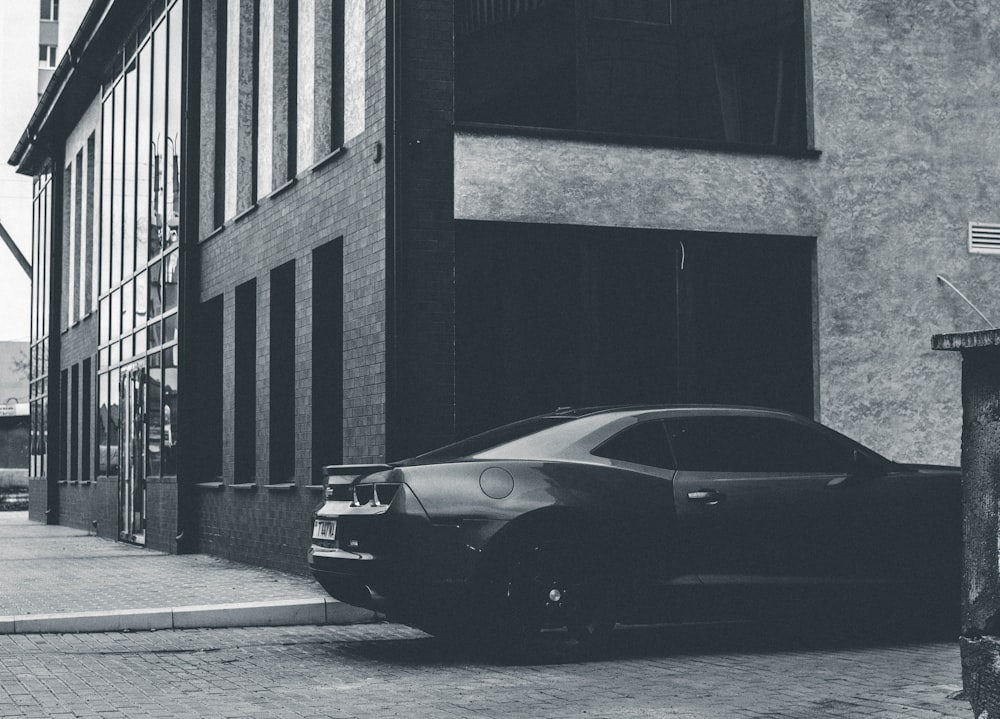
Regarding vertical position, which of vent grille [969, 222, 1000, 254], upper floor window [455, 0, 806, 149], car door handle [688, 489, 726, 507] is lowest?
car door handle [688, 489, 726, 507]

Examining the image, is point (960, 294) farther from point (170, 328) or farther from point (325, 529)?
point (170, 328)

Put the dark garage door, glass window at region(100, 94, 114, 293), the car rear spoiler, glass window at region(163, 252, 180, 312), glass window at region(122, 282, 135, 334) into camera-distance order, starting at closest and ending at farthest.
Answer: the car rear spoiler → the dark garage door → glass window at region(163, 252, 180, 312) → glass window at region(122, 282, 135, 334) → glass window at region(100, 94, 114, 293)

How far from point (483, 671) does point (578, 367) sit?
5.11 meters

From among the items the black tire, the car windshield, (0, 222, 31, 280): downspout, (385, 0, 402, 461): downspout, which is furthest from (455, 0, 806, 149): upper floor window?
(0, 222, 31, 280): downspout

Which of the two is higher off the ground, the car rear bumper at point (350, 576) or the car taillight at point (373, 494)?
the car taillight at point (373, 494)

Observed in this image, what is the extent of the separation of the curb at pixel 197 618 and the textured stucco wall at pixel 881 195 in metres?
4.28

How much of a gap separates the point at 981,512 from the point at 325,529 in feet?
15.1

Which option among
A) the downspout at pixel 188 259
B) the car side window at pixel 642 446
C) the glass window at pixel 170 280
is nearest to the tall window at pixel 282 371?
the downspout at pixel 188 259

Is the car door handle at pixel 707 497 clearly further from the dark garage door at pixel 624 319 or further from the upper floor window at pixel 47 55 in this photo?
the upper floor window at pixel 47 55

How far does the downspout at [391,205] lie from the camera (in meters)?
12.8

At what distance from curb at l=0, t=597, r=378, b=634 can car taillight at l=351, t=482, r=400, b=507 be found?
8.31ft

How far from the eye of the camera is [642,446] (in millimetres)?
9539

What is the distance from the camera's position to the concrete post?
599 centimetres

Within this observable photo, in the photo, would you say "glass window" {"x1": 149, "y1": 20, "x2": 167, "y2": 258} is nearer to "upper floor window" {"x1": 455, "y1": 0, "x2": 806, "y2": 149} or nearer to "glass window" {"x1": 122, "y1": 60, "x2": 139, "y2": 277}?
"glass window" {"x1": 122, "y1": 60, "x2": 139, "y2": 277}
